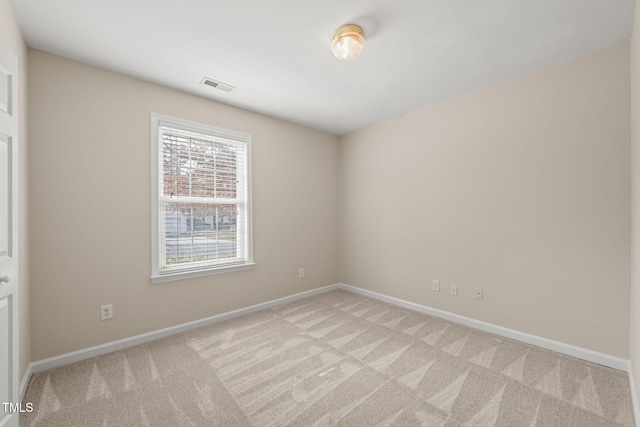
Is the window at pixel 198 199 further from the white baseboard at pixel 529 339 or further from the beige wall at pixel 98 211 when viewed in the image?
the white baseboard at pixel 529 339

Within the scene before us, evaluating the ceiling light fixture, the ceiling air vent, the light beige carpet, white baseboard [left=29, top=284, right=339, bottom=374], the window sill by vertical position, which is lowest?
the light beige carpet

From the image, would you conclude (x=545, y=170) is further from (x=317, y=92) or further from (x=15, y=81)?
(x=15, y=81)

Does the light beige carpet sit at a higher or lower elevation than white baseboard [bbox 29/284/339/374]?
lower

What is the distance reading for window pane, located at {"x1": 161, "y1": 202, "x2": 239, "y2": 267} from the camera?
2.77 meters

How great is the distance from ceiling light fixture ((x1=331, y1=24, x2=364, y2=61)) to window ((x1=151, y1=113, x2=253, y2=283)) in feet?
5.52

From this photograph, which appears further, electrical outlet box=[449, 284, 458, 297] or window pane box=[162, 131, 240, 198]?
electrical outlet box=[449, 284, 458, 297]

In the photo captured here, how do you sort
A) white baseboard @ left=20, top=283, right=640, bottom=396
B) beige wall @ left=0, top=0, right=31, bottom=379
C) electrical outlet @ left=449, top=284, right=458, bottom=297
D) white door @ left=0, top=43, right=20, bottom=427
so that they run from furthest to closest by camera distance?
electrical outlet @ left=449, top=284, right=458, bottom=297, white baseboard @ left=20, top=283, right=640, bottom=396, beige wall @ left=0, top=0, right=31, bottom=379, white door @ left=0, top=43, right=20, bottom=427

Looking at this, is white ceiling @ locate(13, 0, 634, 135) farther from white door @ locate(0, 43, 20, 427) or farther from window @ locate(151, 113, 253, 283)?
white door @ locate(0, 43, 20, 427)

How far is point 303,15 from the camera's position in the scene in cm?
175

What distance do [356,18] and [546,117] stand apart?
1.86 meters

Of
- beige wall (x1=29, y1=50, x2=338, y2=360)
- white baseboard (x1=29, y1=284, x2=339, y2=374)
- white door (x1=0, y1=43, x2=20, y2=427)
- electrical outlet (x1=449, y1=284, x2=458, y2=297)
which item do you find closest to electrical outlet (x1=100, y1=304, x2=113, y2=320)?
beige wall (x1=29, y1=50, x2=338, y2=360)

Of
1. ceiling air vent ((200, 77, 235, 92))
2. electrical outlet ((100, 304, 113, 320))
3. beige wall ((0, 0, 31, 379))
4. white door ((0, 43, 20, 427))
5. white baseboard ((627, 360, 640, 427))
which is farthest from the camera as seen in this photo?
ceiling air vent ((200, 77, 235, 92))

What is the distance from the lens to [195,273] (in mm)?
2855

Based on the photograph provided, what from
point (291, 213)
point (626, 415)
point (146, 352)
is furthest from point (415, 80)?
point (146, 352)
